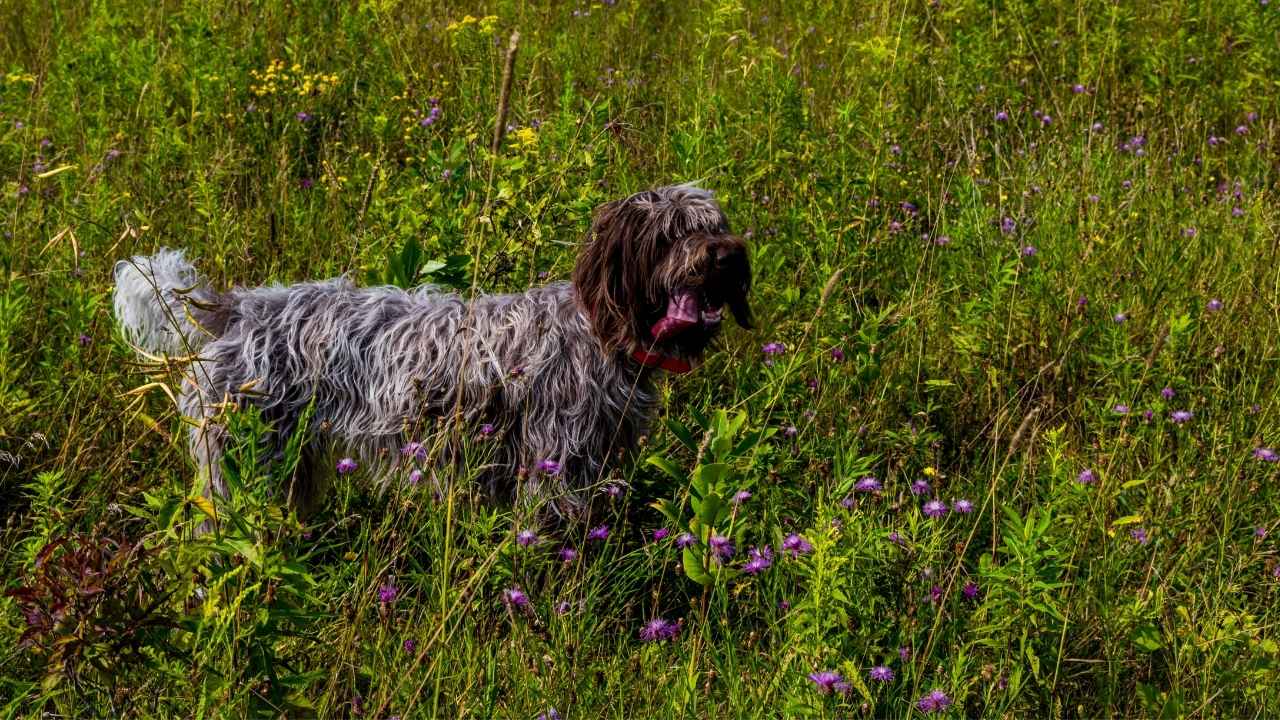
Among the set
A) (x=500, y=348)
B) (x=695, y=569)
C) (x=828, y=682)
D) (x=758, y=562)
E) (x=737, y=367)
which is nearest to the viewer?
(x=828, y=682)

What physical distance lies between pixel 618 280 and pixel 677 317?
242mm

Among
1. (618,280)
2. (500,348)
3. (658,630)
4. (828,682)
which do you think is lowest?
(658,630)

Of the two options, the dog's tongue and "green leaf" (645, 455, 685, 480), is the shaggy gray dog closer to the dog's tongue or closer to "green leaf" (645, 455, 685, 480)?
the dog's tongue

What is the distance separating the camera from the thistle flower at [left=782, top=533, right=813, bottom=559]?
303cm

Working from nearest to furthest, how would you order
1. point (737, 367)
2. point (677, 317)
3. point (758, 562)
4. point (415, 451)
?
point (758, 562) < point (415, 451) < point (677, 317) < point (737, 367)

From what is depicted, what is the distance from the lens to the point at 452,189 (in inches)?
186

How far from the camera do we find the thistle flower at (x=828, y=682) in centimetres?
263

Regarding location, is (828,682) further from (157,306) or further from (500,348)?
(157,306)

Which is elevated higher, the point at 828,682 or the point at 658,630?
the point at 828,682

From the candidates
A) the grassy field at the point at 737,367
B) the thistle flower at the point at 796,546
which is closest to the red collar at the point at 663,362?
the grassy field at the point at 737,367

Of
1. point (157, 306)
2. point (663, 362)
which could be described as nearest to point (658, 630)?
point (663, 362)

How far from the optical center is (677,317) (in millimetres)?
4086

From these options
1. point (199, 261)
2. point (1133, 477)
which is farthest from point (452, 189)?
point (1133, 477)

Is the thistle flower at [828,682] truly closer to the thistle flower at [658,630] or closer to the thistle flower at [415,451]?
the thistle flower at [658,630]
